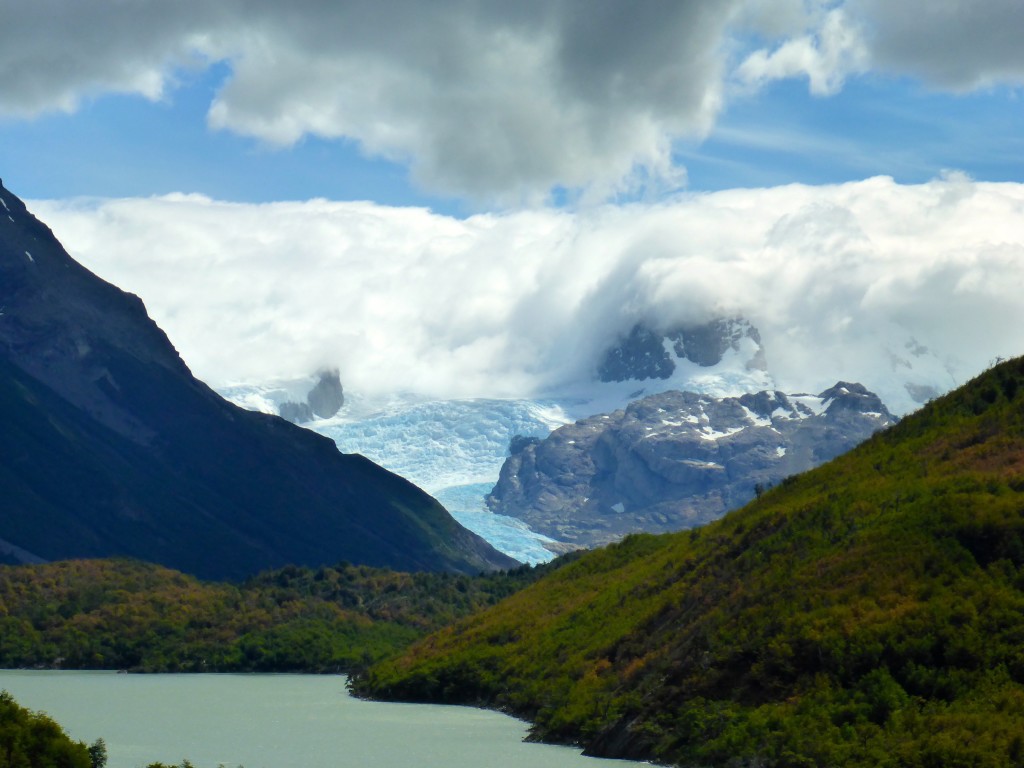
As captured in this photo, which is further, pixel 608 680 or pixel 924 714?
pixel 608 680

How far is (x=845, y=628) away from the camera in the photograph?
71125mm

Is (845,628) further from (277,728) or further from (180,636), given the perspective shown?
(180,636)

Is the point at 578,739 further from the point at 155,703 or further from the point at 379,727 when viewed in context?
the point at 155,703

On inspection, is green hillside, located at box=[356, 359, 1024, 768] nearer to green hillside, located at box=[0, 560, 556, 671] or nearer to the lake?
the lake

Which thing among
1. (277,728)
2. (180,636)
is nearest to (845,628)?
(277,728)

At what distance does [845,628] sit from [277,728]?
44.0 meters

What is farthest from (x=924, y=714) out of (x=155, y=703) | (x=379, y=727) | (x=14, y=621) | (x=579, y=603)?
(x=14, y=621)

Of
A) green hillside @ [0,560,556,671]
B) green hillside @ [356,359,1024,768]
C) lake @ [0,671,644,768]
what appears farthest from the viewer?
green hillside @ [0,560,556,671]

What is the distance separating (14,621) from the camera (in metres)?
191

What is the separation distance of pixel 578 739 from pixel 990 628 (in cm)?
2779

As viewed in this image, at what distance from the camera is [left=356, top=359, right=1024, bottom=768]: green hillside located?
6494 centimetres

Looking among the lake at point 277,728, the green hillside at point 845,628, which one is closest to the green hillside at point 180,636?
the lake at point 277,728

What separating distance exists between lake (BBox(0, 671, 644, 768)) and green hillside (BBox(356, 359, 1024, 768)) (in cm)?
492

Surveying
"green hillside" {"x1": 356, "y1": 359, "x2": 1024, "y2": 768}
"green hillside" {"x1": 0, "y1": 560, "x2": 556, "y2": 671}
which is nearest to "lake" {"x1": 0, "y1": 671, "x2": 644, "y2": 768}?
"green hillside" {"x1": 356, "y1": 359, "x2": 1024, "y2": 768}
